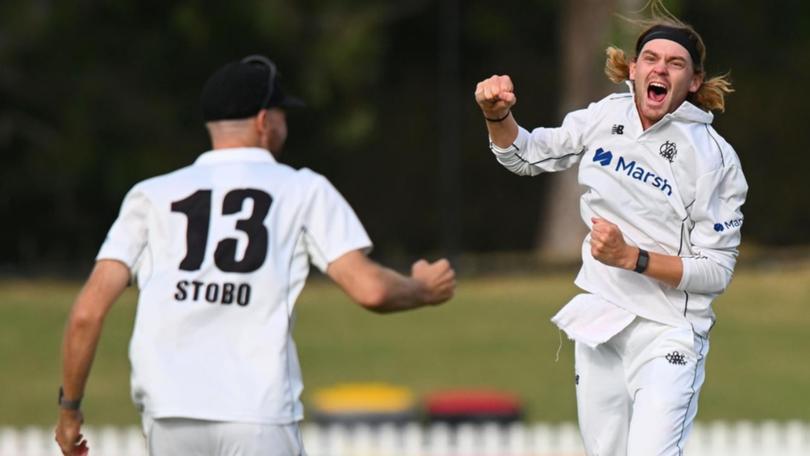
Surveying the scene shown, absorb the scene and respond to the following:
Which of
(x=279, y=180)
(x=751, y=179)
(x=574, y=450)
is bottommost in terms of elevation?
(x=574, y=450)

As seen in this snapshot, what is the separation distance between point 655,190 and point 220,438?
1704 mm

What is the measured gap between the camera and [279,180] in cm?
611

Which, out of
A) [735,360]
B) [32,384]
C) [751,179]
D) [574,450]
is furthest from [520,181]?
[574,450]

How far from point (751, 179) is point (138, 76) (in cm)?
851

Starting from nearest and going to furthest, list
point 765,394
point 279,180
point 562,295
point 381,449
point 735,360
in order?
point 279,180, point 381,449, point 765,394, point 735,360, point 562,295

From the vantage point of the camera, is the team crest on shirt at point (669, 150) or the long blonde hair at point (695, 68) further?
the long blonde hair at point (695, 68)

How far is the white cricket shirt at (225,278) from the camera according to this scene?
5.98 m

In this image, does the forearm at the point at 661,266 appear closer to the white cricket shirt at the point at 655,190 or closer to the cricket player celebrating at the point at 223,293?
the white cricket shirt at the point at 655,190

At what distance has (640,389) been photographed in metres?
6.52

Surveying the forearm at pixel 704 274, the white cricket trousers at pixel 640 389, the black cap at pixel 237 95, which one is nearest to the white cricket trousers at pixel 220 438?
the black cap at pixel 237 95

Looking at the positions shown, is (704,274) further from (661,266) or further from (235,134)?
(235,134)

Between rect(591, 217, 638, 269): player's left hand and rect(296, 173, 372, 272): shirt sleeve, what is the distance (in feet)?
2.45

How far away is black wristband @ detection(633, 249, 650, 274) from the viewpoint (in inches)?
244

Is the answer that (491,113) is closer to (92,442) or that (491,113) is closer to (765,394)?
(92,442)
